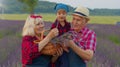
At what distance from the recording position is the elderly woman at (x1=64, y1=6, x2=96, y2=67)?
2.97 m

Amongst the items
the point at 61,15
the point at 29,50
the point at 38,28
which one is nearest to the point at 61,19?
the point at 61,15

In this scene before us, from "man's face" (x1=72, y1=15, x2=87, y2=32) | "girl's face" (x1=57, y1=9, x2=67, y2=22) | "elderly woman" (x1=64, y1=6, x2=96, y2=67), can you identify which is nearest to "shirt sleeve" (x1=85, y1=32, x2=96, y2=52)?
"elderly woman" (x1=64, y1=6, x2=96, y2=67)

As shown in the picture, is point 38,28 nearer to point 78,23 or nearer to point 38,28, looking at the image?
point 38,28

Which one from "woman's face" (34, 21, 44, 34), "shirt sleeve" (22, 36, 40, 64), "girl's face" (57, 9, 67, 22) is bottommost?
"shirt sleeve" (22, 36, 40, 64)

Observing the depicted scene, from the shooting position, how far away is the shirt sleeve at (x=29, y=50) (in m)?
2.95

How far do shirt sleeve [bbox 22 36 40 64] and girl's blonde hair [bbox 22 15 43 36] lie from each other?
0.04 meters

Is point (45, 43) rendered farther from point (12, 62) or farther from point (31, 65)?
point (12, 62)

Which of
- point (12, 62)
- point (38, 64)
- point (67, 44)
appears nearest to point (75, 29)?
point (67, 44)

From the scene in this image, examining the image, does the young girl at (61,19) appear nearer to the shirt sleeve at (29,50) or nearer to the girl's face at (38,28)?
the girl's face at (38,28)

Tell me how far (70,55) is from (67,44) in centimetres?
13

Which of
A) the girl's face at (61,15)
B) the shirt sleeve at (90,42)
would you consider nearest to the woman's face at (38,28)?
the girl's face at (61,15)

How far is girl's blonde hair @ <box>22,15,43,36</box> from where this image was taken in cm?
299

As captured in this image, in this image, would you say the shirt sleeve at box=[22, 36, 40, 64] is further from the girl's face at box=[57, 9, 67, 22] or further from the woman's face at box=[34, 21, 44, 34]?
the girl's face at box=[57, 9, 67, 22]

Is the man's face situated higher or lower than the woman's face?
higher
